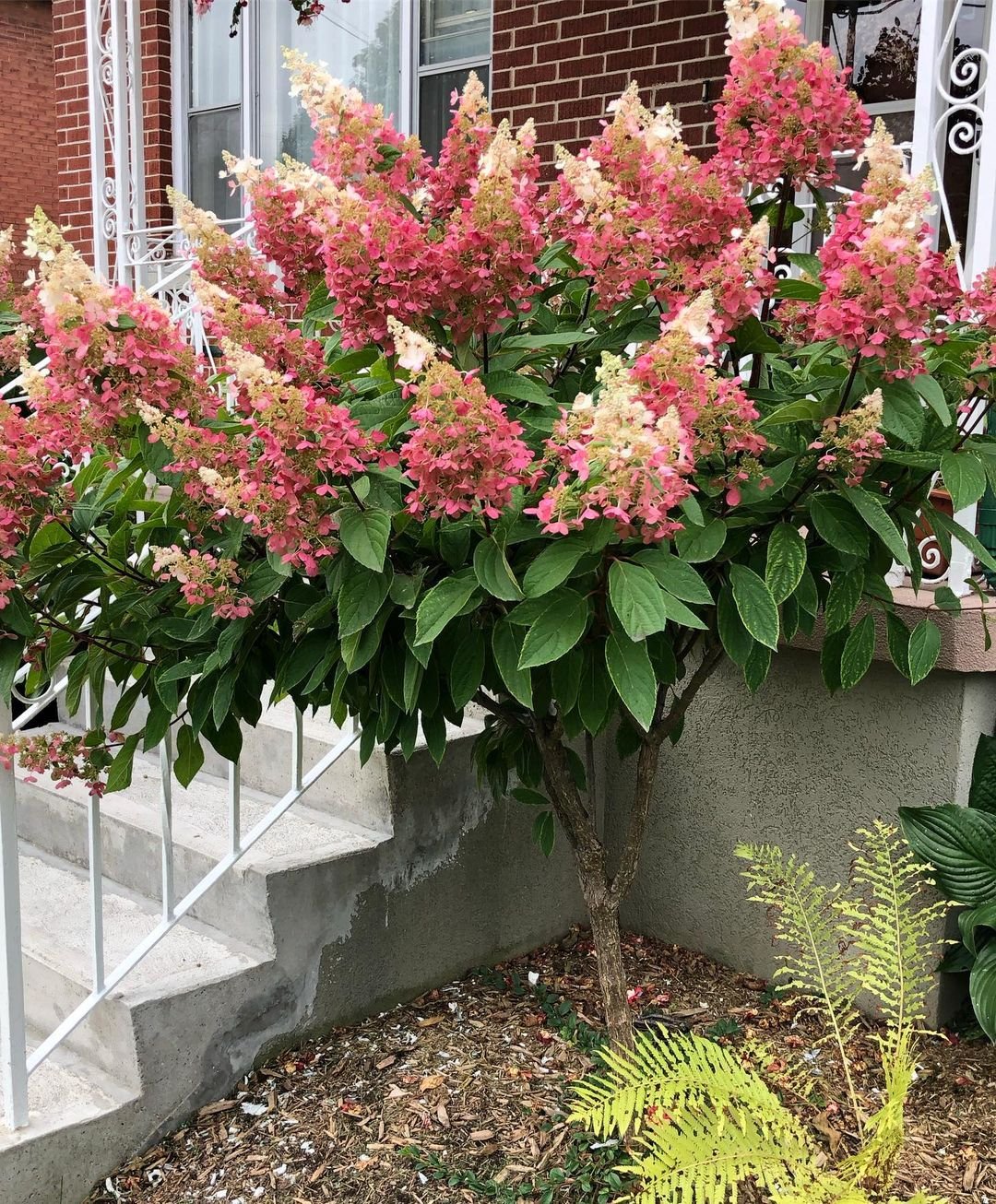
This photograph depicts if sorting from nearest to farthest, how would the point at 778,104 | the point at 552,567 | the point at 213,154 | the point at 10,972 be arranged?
the point at 552,567
the point at 778,104
the point at 10,972
the point at 213,154

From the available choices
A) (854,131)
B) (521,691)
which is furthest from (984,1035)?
(854,131)

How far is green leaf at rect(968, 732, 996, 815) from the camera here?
9.52 ft

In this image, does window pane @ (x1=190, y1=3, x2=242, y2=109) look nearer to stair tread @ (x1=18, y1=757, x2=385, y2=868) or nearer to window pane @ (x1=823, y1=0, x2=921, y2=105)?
window pane @ (x1=823, y1=0, x2=921, y2=105)

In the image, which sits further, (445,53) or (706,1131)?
(445,53)

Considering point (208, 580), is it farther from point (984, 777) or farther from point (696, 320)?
point (984, 777)

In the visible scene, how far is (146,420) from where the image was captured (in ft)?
5.35

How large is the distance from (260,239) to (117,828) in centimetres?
210

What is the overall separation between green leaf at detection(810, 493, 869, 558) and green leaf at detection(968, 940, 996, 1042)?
5.05ft

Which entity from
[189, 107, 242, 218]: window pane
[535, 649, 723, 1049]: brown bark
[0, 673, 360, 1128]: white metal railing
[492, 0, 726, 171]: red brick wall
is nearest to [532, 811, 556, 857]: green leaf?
[535, 649, 723, 1049]: brown bark

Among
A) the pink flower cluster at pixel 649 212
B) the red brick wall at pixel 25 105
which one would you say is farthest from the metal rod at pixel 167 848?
the red brick wall at pixel 25 105

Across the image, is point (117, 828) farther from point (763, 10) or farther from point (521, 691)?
point (763, 10)

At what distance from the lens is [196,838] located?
10.7 feet

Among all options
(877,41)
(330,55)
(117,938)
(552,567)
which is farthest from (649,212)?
(330,55)

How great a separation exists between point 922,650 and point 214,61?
19.3 ft
